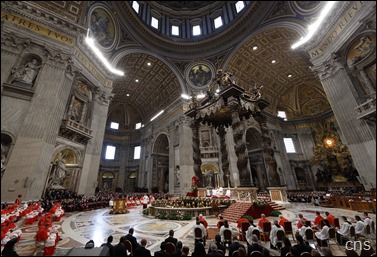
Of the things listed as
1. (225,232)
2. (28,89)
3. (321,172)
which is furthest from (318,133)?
(28,89)

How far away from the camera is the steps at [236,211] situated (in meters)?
7.08

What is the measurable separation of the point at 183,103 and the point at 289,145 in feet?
54.3

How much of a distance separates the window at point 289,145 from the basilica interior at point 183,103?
153 millimetres

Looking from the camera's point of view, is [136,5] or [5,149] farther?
[136,5]

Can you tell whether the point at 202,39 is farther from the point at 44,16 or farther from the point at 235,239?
the point at 235,239

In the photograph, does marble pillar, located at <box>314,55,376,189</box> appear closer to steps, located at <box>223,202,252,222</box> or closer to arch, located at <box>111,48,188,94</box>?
steps, located at <box>223,202,252,222</box>

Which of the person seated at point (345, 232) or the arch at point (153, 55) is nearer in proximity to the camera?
the person seated at point (345, 232)

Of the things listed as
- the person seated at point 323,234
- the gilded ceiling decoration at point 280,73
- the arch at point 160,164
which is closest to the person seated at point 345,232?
the person seated at point 323,234

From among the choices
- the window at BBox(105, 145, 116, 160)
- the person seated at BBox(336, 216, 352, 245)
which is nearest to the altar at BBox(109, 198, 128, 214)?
the person seated at BBox(336, 216, 352, 245)

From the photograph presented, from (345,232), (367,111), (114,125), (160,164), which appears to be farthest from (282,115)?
(114,125)

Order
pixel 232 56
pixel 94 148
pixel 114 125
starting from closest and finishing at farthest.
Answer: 1. pixel 94 148
2. pixel 232 56
3. pixel 114 125

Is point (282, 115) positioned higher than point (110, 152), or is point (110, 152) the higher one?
point (282, 115)

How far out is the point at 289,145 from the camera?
76.5 feet

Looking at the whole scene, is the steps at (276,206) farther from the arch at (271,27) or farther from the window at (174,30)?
the window at (174,30)
